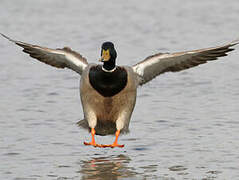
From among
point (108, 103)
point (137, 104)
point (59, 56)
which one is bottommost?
point (108, 103)

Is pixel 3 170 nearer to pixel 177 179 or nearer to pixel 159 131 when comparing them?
pixel 177 179

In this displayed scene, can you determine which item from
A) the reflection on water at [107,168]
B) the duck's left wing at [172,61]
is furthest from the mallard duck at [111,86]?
the reflection on water at [107,168]

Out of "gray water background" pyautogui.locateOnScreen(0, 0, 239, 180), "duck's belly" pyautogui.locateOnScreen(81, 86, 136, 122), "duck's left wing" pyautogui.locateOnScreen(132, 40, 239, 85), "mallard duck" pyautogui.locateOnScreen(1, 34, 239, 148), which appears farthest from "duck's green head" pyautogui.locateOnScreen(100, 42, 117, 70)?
"gray water background" pyautogui.locateOnScreen(0, 0, 239, 180)

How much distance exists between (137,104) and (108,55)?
3.44 metres

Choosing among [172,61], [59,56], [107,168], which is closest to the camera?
[107,168]

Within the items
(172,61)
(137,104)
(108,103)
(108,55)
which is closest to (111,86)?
(108,103)

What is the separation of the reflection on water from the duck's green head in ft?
4.63

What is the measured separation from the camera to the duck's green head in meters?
10.9

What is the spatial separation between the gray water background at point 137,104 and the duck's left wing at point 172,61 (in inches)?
42.2

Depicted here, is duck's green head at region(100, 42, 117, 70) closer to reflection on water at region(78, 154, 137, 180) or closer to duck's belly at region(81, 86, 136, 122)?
duck's belly at region(81, 86, 136, 122)

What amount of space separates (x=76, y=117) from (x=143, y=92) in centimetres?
232

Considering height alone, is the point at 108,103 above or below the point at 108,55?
below

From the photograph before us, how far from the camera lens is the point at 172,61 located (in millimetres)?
11852

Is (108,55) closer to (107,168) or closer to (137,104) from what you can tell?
(107,168)
